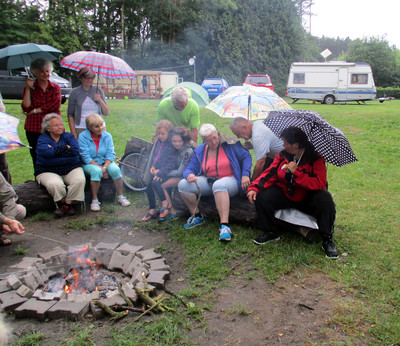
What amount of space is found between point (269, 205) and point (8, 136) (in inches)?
97.4

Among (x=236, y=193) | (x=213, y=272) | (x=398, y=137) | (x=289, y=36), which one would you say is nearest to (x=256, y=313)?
(x=213, y=272)

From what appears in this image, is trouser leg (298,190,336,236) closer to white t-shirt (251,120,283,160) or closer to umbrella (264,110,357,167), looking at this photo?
umbrella (264,110,357,167)

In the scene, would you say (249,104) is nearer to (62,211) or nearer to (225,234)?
(225,234)

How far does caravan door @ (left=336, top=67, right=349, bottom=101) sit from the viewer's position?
19953 millimetres

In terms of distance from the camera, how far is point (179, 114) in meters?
4.99

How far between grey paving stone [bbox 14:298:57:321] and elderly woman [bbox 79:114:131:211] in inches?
87.1

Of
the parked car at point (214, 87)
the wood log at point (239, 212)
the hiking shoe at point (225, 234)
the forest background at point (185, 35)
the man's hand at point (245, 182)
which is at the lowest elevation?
the hiking shoe at point (225, 234)

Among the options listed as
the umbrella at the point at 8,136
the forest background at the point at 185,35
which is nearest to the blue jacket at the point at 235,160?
the umbrella at the point at 8,136

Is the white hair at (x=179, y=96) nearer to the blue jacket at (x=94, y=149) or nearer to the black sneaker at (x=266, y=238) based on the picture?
the blue jacket at (x=94, y=149)

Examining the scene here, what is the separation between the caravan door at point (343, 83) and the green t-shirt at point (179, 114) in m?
17.4

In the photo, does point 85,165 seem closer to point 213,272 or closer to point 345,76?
point 213,272

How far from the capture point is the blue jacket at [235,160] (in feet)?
13.6

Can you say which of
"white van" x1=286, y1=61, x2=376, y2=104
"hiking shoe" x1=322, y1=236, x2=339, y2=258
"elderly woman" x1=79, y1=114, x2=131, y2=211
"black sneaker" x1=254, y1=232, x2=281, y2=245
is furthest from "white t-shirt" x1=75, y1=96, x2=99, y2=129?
"white van" x1=286, y1=61, x2=376, y2=104

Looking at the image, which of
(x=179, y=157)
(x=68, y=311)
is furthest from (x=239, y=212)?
(x=68, y=311)
